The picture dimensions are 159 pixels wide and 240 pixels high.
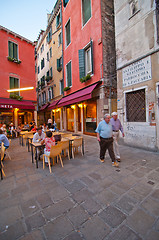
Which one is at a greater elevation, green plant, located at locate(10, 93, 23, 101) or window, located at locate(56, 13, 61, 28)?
window, located at locate(56, 13, 61, 28)

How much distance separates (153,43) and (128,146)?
15.6 ft

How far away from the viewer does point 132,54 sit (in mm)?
5645

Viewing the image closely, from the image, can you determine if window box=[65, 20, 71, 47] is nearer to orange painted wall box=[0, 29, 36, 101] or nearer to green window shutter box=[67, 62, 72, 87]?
green window shutter box=[67, 62, 72, 87]

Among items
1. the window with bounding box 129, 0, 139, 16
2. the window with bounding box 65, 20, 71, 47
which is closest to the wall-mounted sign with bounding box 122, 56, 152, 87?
the window with bounding box 129, 0, 139, 16

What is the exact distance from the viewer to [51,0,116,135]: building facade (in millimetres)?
7699

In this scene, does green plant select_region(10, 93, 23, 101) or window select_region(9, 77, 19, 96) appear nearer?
green plant select_region(10, 93, 23, 101)

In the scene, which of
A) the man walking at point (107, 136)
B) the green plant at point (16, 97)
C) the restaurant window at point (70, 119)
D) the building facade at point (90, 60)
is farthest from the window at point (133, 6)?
the green plant at point (16, 97)

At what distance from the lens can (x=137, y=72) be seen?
543 centimetres

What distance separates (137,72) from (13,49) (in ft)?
42.3

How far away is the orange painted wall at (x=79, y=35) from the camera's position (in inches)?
309

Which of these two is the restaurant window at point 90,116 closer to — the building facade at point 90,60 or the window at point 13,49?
the building facade at point 90,60

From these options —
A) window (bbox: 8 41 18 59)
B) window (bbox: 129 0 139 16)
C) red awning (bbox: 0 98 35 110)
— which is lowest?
red awning (bbox: 0 98 35 110)

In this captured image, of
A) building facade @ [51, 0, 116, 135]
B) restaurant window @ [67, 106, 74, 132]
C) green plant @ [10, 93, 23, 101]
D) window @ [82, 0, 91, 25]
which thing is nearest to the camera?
building facade @ [51, 0, 116, 135]

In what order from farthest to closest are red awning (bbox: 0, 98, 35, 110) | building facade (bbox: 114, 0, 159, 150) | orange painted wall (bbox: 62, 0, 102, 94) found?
red awning (bbox: 0, 98, 35, 110)
orange painted wall (bbox: 62, 0, 102, 94)
building facade (bbox: 114, 0, 159, 150)
